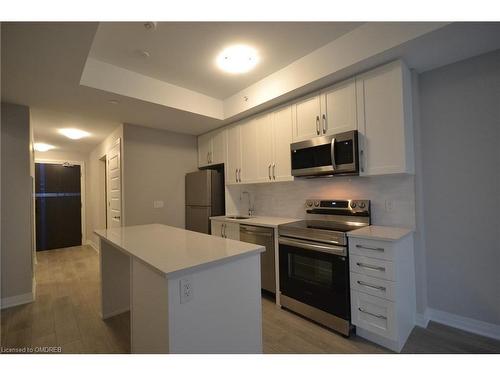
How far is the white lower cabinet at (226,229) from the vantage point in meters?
3.02

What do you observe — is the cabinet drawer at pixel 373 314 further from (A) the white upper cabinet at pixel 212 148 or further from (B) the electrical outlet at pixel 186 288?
(A) the white upper cabinet at pixel 212 148

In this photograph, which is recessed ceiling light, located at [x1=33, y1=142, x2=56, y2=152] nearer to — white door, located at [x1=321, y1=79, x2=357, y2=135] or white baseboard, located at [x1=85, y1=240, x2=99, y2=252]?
white baseboard, located at [x1=85, y1=240, x2=99, y2=252]

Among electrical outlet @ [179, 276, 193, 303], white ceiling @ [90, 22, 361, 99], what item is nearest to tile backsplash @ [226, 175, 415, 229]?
white ceiling @ [90, 22, 361, 99]

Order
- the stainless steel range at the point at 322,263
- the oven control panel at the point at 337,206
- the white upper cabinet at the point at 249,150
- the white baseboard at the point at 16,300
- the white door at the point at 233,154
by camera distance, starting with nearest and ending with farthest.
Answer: the stainless steel range at the point at 322,263 → the oven control panel at the point at 337,206 → the white baseboard at the point at 16,300 → the white upper cabinet at the point at 249,150 → the white door at the point at 233,154

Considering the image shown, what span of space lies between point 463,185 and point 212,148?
3187 millimetres

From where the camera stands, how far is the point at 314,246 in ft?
7.00

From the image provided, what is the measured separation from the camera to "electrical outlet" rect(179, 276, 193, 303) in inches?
45.5

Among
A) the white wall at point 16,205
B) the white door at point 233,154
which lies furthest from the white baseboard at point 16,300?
the white door at point 233,154

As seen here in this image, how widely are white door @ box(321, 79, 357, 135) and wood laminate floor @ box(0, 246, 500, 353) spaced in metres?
1.84

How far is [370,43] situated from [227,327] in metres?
2.32

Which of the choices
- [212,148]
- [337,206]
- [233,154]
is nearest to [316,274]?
[337,206]

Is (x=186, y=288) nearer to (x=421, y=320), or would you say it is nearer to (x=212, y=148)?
(x=421, y=320)
